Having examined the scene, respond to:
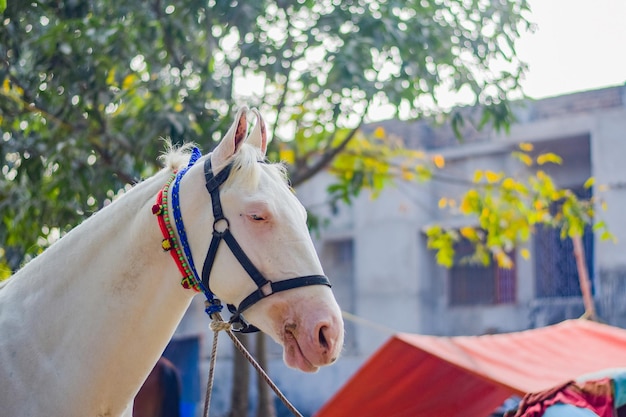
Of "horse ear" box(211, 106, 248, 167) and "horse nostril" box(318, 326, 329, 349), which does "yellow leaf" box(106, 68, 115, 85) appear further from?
"horse nostril" box(318, 326, 329, 349)

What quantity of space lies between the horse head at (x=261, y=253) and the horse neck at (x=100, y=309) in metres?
0.15

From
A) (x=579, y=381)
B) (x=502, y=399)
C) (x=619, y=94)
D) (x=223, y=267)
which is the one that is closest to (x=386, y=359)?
(x=502, y=399)

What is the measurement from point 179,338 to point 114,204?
447 inches

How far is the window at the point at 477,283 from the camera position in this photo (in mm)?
13539

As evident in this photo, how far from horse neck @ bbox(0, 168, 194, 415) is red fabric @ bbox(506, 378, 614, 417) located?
180 centimetres

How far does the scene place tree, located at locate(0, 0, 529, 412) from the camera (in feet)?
17.7

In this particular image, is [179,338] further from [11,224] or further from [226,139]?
[226,139]

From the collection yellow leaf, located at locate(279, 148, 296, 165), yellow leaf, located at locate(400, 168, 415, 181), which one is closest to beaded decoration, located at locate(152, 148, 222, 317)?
yellow leaf, located at locate(279, 148, 296, 165)

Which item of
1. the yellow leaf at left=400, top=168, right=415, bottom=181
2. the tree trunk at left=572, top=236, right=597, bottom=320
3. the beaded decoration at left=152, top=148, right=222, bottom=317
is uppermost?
the beaded decoration at left=152, top=148, right=222, bottom=317

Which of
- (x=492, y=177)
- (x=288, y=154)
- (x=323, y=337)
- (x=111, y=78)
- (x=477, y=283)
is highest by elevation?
(x=111, y=78)

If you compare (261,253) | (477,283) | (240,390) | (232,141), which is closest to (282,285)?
(261,253)

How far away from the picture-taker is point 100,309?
2408 millimetres

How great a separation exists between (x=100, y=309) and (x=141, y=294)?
0.42ft

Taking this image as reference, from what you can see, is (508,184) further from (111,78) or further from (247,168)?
(247,168)
